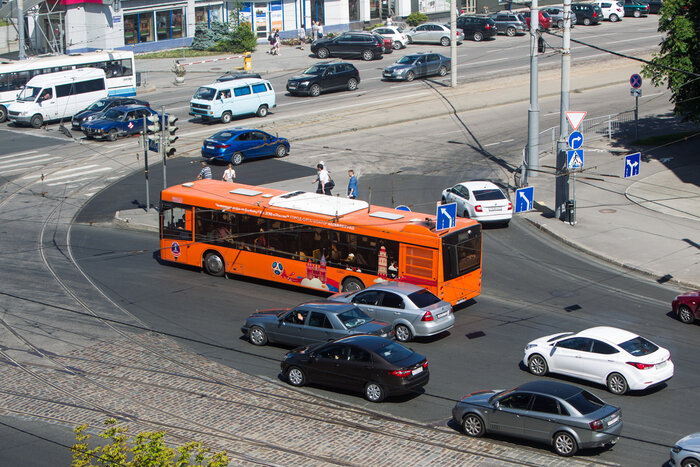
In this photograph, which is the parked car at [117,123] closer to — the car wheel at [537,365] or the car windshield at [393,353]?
the car windshield at [393,353]

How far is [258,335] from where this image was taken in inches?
811

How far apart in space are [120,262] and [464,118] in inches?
977

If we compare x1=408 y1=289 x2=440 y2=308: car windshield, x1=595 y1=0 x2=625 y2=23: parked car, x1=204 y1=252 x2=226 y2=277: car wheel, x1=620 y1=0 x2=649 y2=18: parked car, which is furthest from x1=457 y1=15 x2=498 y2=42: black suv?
Result: x1=408 y1=289 x2=440 y2=308: car windshield

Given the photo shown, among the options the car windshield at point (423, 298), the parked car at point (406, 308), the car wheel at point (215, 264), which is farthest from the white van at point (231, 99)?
the car windshield at point (423, 298)

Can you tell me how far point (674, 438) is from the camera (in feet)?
49.6

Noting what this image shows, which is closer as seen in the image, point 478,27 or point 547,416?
point 547,416

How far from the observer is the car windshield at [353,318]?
1956 cm

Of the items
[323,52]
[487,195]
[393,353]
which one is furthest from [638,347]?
[323,52]

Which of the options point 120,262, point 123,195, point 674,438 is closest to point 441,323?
point 674,438

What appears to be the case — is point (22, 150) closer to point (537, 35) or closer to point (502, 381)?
point (537, 35)

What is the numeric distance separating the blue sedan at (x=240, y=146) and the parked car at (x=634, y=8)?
5031 centimetres

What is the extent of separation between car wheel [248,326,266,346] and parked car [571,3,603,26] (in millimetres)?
60081

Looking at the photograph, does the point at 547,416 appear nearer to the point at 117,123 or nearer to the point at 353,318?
the point at 353,318

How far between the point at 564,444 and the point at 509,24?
60642 millimetres
